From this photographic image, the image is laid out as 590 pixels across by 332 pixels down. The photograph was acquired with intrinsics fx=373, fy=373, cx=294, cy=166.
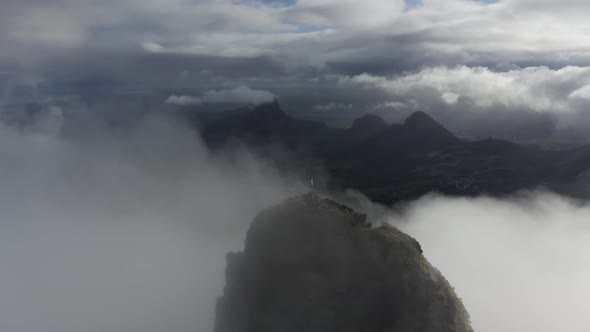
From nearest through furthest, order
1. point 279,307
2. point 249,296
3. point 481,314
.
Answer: point 279,307 < point 249,296 < point 481,314

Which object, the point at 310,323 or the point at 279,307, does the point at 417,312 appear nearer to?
the point at 310,323

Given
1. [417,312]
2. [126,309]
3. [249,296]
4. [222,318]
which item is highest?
[417,312]

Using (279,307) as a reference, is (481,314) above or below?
below

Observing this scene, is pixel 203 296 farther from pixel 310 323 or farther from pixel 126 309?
pixel 310 323

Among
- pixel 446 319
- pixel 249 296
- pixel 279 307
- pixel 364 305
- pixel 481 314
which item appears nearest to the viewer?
pixel 446 319

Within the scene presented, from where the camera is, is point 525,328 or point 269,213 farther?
point 525,328

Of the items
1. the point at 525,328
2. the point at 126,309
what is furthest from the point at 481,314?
the point at 126,309
